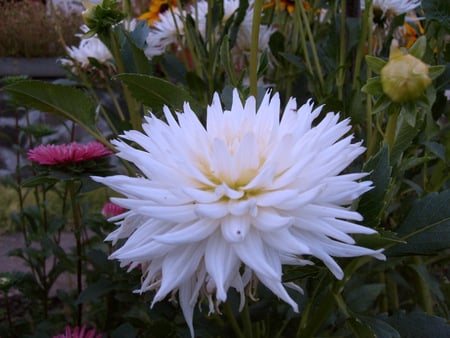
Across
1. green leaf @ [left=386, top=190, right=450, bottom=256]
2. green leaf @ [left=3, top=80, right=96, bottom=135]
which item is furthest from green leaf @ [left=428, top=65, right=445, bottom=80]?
green leaf @ [left=3, top=80, right=96, bottom=135]

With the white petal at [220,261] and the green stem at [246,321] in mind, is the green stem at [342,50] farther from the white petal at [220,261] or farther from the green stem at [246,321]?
the white petal at [220,261]

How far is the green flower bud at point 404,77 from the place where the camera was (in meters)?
0.42

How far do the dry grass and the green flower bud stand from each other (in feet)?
A: 8.59

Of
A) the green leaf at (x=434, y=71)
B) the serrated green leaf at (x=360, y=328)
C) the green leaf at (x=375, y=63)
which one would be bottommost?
the serrated green leaf at (x=360, y=328)

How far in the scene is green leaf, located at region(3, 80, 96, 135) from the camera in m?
0.63

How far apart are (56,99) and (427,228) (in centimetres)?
43

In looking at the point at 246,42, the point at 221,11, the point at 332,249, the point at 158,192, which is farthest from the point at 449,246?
the point at 246,42

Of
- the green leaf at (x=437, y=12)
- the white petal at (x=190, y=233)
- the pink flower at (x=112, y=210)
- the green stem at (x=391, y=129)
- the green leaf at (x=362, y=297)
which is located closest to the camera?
the white petal at (x=190, y=233)

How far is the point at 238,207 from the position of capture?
0.39 meters

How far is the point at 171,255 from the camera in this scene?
1.33 feet

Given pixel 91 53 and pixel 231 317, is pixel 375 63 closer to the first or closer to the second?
pixel 231 317

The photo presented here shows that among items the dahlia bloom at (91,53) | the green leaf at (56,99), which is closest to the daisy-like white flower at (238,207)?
the green leaf at (56,99)

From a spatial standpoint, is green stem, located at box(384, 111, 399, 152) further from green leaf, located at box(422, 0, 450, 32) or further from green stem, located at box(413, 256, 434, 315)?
green stem, located at box(413, 256, 434, 315)

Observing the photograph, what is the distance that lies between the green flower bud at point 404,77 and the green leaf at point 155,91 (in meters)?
0.25
